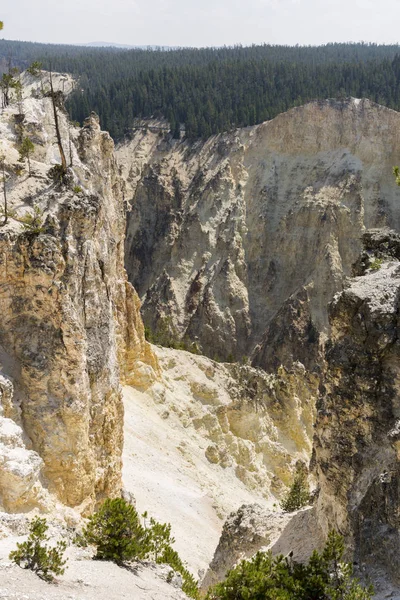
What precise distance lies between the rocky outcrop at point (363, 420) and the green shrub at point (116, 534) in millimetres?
6250

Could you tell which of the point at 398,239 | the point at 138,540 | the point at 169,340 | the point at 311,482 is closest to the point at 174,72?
the point at 169,340

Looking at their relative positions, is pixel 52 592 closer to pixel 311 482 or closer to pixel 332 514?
pixel 332 514

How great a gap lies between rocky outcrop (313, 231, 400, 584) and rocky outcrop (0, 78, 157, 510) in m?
9.22

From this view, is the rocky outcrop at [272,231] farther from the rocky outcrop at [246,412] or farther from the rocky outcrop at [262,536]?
the rocky outcrop at [262,536]

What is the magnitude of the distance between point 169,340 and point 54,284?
4781 centimetres

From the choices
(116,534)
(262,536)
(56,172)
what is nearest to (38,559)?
(116,534)

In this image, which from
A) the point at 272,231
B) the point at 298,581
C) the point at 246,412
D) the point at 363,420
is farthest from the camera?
the point at 272,231

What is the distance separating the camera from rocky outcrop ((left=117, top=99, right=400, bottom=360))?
71188mm

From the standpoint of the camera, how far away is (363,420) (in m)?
17.3

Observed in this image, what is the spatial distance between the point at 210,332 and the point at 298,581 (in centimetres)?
Answer: 5710

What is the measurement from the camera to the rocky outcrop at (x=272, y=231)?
71.2 m

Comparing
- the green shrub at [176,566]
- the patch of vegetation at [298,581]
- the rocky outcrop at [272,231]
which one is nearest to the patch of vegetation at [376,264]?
the patch of vegetation at [298,581]

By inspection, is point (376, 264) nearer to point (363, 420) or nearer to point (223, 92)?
point (363, 420)

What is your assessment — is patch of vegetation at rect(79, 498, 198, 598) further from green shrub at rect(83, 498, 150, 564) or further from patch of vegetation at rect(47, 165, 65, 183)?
patch of vegetation at rect(47, 165, 65, 183)
